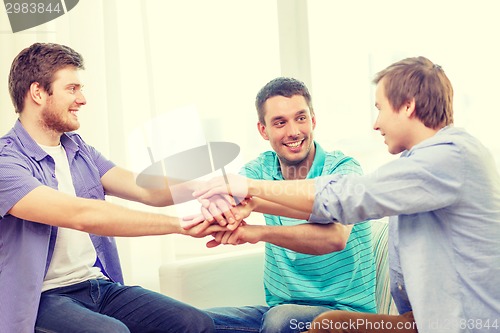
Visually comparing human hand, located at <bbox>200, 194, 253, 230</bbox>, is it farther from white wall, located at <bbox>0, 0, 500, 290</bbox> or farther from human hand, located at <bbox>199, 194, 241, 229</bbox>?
white wall, located at <bbox>0, 0, 500, 290</bbox>

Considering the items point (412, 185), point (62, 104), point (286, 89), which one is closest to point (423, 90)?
point (412, 185)

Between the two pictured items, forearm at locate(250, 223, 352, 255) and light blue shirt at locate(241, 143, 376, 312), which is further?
light blue shirt at locate(241, 143, 376, 312)

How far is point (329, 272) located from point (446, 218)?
0.53m

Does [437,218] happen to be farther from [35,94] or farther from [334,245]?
[35,94]

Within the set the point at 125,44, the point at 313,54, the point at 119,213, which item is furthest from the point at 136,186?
the point at 313,54

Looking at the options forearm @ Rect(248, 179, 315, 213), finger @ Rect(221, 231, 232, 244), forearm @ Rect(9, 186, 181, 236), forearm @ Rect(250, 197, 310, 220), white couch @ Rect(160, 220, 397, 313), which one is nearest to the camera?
forearm @ Rect(248, 179, 315, 213)

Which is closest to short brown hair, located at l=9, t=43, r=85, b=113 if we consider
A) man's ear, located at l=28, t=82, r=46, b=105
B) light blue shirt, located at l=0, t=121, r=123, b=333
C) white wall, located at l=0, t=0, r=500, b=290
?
man's ear, located at l=28, t=82, r=46, b=105

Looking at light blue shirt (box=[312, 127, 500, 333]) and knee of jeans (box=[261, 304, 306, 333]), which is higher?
light blue shirt (box=[312, 127, 500, 333])

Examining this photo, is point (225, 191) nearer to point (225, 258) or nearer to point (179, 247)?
point (225, 258)

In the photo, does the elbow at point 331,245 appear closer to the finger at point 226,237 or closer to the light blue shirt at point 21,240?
the finger at point 226,237

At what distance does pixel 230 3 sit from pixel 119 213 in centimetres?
180

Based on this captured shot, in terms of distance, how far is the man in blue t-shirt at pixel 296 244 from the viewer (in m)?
2.01

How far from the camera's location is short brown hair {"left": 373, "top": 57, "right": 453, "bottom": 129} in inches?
69.6

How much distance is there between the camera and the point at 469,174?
165 cm
